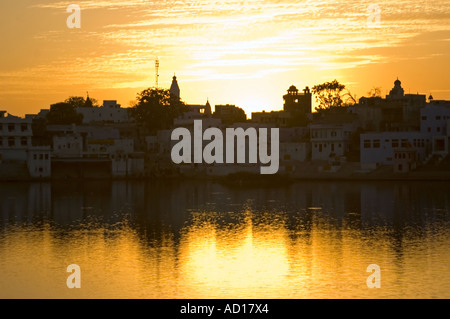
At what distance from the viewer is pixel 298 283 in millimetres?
26875

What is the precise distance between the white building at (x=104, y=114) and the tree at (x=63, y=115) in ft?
3.51

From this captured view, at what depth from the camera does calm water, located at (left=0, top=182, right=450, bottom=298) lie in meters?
26.5

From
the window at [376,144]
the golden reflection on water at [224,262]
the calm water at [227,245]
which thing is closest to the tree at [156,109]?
the window at [376,144]

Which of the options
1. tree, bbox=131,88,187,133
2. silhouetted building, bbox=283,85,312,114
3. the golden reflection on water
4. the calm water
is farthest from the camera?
silhouetted building, bbox=283,85,312,114

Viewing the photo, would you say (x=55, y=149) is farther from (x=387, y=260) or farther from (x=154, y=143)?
(x=387, y=260)

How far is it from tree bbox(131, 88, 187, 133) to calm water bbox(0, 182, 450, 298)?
119ft

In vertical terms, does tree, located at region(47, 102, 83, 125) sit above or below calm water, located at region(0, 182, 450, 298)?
above

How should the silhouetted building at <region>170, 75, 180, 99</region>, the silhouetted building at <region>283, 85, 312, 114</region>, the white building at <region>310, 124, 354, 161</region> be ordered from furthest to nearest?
the silhouetted building at <region>170, 75, 180, 99</region>, the silhouetted building at <region>283, 85, 312, 114</region>, the white building at <region>310, 124, 354, 161</region>

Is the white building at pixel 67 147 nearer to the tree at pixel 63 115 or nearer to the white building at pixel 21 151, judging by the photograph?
the white building at pixel 21 151

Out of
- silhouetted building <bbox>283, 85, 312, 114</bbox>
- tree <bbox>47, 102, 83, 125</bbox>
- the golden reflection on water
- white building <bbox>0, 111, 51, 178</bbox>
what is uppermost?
silhouetted building <bbox>283, 85, 312, 114</bbox>

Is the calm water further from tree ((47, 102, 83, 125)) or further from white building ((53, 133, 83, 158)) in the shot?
tree ((47, 102, 83, 125))

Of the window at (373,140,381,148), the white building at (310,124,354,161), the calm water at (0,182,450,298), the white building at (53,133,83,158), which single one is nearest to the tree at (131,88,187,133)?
the white building at (53,133,83,158)

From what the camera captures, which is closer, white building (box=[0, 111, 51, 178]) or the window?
the window

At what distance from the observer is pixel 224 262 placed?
30.9 metres
